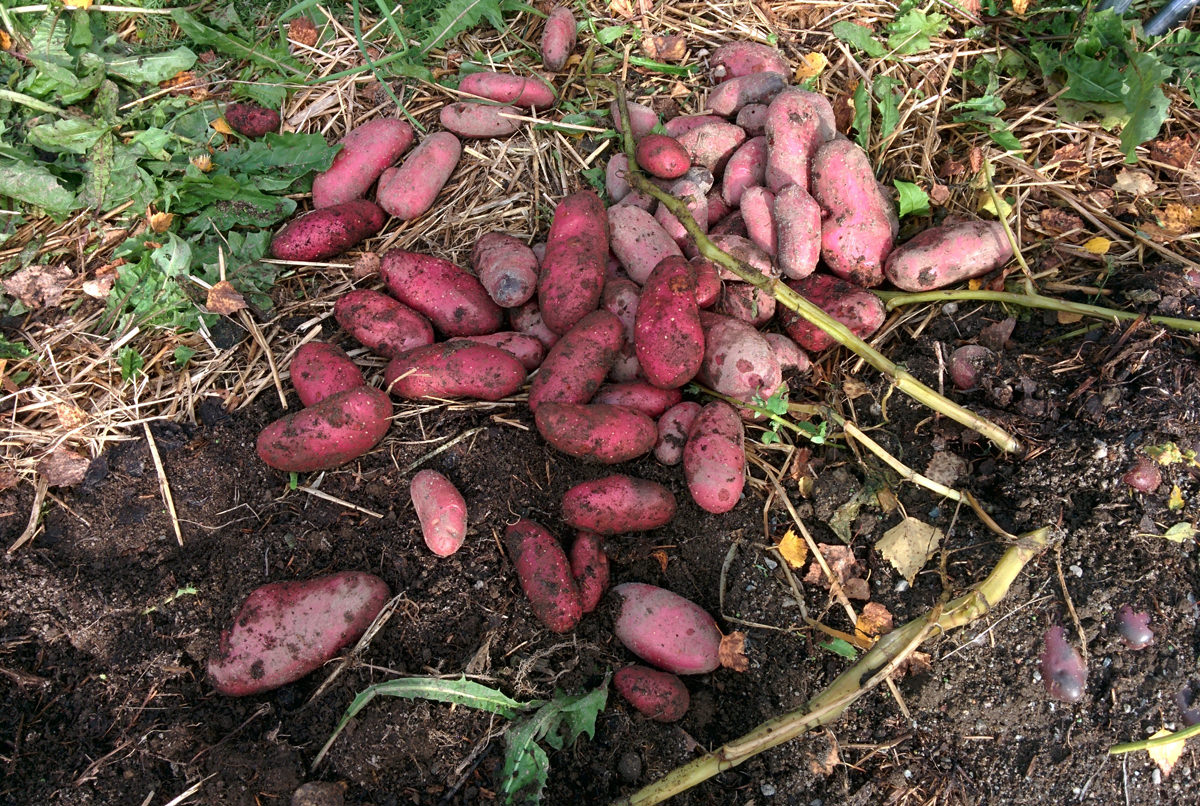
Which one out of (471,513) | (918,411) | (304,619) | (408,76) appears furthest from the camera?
(408,76)

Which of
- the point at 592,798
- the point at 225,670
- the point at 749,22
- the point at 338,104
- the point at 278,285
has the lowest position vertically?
the point at 592,798

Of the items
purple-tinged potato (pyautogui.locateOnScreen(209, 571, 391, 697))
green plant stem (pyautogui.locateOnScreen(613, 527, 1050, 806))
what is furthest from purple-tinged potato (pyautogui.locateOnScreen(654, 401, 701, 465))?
purple-tinged potato (pyautogui.locateOnScreen(209, 571, 391, 697))

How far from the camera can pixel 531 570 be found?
2.25 metres

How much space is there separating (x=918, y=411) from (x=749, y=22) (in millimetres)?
1936

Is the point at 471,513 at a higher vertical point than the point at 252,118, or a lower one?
lower

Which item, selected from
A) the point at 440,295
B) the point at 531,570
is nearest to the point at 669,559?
the point at 531,570

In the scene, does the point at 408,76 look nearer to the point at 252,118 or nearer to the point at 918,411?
the point at 252,118

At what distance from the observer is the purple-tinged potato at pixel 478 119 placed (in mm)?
3154

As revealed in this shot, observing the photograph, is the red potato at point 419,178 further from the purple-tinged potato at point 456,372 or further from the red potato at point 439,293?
the purple-tinged potato at point 456,372

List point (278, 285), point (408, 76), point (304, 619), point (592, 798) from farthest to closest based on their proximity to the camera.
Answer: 1. point (408, 76)
2. point (278, 285)
3. point (304, 619)
4. point (592, 798)

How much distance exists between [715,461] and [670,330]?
1.46 ft

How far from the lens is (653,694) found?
2.14 m

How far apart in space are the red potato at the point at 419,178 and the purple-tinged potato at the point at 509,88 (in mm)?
252

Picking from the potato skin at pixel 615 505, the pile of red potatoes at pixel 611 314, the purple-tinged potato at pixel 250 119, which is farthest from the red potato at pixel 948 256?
the purple-tinged potato at pixel 250 119
